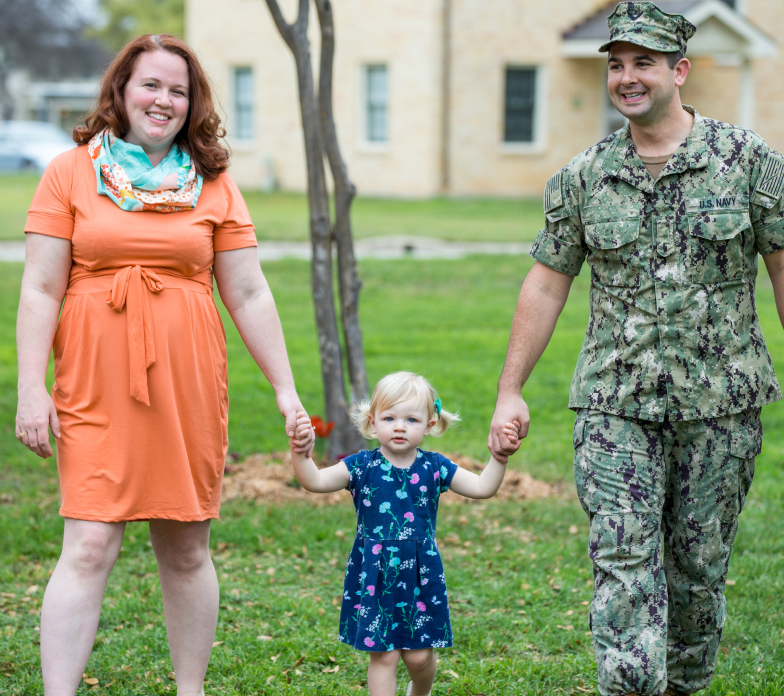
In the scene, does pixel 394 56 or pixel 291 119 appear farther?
pixel 291 119

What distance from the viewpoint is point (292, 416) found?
330 centimetres

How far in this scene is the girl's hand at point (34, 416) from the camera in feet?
10.3

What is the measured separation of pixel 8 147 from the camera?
41.4 metres

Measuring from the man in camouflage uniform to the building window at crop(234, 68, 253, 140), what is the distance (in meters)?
25.8

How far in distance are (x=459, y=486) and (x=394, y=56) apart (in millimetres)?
23001

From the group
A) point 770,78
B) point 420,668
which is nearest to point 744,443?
point 420,668

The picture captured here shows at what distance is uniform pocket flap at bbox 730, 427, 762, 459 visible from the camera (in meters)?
3.26

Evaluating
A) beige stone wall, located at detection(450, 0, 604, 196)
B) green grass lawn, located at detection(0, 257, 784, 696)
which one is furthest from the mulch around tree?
beige stone wall, located at detection(450, 0, 604, 196)

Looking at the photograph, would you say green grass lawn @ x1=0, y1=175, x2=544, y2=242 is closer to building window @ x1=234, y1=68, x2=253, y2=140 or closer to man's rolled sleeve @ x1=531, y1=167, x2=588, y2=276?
building window @ x1=234, y1=68, x2=253, y2=140

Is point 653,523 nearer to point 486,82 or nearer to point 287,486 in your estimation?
point 287,486

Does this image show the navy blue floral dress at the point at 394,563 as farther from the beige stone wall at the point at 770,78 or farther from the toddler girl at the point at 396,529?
the beige stone wall at the point at 770,78

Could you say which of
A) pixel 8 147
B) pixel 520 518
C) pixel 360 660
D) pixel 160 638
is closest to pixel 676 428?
pixel 360 660

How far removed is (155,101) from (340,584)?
2.57 m

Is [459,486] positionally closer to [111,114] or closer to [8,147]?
[111,114]
